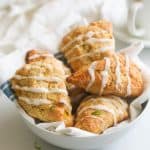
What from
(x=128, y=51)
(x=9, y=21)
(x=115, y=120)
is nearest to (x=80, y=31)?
(x=128, y=51)

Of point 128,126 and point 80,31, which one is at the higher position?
point 80,31

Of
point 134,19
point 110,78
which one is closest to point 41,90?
point 110,78

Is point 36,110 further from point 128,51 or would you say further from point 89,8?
point 89,8

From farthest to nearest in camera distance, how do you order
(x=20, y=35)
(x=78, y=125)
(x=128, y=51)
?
(x=20, y=35)
(x=128, y=51)
(x=78, y=125)

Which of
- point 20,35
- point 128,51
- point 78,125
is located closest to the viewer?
point 78,125

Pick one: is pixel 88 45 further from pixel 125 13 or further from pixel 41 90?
pixel 125 13
